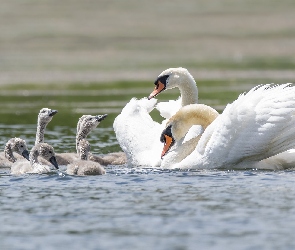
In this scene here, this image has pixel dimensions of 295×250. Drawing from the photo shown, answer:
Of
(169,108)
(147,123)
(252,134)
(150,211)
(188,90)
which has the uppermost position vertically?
(188,90)

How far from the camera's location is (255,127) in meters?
14.6

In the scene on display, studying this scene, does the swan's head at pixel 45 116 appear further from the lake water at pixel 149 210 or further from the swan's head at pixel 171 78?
the lake water at pixel 149 210

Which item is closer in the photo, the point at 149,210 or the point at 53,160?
the point at 149,210

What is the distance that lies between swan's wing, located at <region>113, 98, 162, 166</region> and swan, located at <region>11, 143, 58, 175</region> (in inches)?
53.6

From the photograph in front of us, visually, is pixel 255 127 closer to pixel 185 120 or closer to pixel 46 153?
pixel 185 120

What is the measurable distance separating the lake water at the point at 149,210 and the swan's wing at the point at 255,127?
36 centimetres

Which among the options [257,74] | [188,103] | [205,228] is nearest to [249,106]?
[188,103]

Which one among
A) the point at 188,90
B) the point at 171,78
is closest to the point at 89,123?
the point at 171,78

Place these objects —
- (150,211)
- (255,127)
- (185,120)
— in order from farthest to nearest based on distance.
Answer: (185,120)
(255,127)
(150,211)

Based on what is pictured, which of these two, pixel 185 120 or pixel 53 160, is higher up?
pixel 185 120

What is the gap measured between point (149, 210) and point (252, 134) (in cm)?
344

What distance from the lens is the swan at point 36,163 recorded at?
595 inches

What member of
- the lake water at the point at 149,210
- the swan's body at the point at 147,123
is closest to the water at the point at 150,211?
the lake water at the point at 149,210

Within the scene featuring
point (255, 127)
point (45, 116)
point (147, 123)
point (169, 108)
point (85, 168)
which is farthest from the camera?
point (45, 116)
